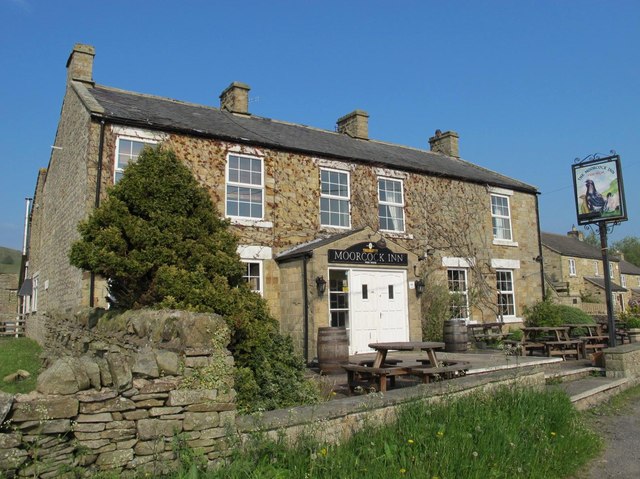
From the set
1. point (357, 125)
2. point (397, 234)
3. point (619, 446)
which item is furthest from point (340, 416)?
point (357, 125)

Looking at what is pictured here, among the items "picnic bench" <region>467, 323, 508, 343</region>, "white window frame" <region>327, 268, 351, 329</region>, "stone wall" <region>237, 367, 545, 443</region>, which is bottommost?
"stone wall" <region>237, 367, 545, 443</region>

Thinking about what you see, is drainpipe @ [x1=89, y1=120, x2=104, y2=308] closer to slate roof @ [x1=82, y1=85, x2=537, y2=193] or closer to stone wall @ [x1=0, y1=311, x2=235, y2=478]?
slate roof @ [x1=82, y1=85, x2=537, y2=193]

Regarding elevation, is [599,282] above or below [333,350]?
above

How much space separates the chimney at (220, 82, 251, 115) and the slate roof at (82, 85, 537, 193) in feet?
1.03

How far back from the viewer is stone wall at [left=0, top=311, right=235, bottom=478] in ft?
12.7

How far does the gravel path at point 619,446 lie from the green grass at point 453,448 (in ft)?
0.53

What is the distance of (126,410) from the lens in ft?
14.3

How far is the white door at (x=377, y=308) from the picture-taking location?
45.2ft

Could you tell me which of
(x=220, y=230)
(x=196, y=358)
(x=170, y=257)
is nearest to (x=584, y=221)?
(x=220, y=230)

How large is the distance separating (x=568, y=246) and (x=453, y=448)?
141ft

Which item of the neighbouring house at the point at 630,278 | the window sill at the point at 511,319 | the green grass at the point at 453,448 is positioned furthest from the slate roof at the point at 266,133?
the neighbouring house at the point at 630,278

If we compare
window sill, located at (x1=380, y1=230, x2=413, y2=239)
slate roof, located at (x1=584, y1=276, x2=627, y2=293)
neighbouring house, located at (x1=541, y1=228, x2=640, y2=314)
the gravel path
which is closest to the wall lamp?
window sill, located at (x1=380, y1=230, x2=413, y2=239)

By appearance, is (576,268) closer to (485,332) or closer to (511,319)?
(511,319)

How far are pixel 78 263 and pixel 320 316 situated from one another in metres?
6.52
